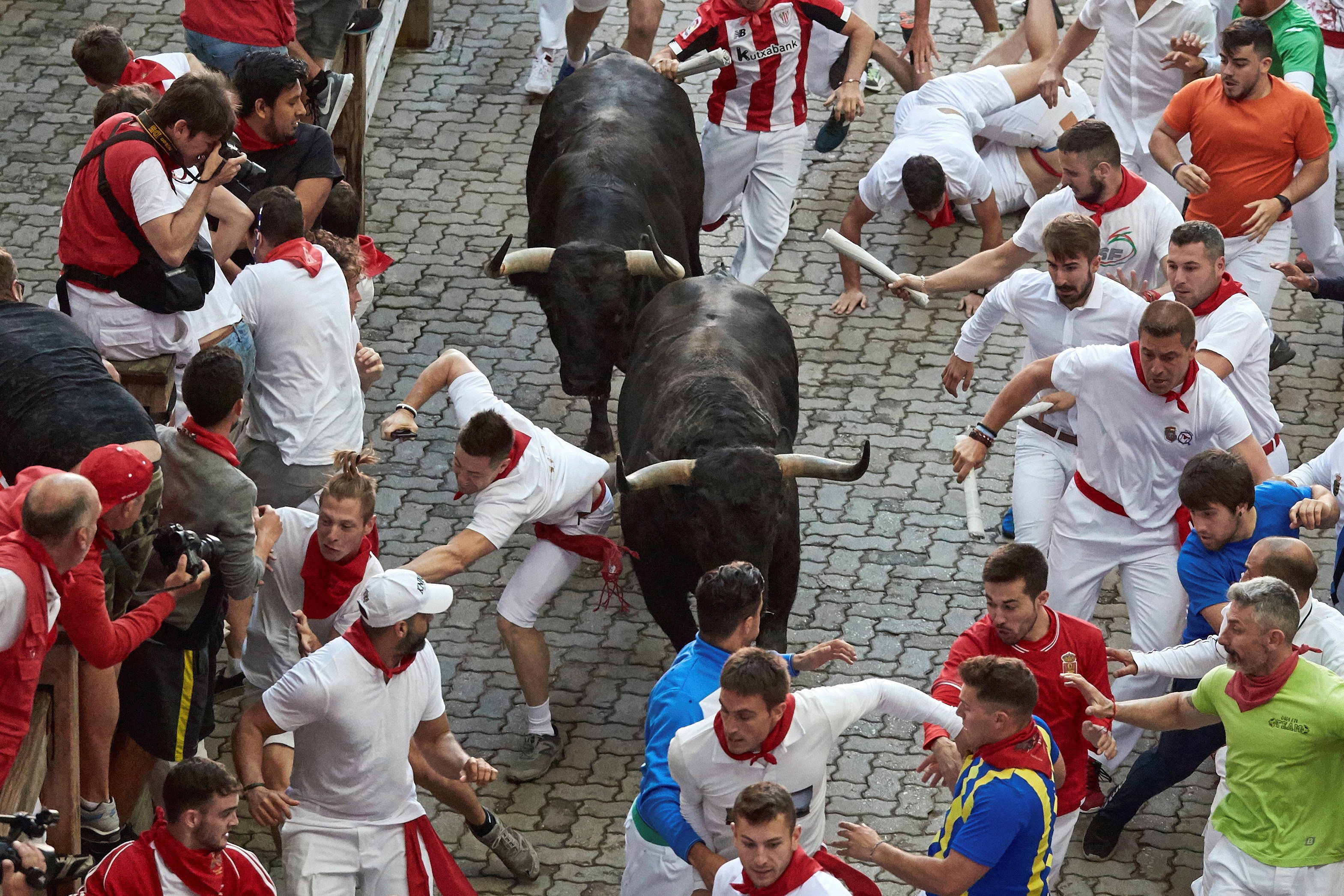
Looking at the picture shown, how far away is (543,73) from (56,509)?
328 inches

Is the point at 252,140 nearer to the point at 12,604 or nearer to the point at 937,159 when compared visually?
the point at 12,604

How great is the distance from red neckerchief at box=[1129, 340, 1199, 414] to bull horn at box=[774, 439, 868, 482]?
4.02 ft

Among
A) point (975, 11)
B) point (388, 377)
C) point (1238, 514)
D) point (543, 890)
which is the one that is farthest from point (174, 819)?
point (975, 11)

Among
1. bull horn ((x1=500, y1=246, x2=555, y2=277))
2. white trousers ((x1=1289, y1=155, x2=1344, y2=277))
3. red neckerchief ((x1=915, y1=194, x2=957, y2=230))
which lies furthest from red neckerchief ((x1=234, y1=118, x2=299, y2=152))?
white trousers ((x1=1289, y1=155, x2=1344, y2=277))

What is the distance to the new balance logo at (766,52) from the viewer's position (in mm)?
10539

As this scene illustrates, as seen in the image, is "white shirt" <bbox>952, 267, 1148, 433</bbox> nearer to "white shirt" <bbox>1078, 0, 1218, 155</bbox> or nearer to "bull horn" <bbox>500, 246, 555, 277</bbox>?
"bull horn" <bbox>500, 246, 555, 277</bbox>

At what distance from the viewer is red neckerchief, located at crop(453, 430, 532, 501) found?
746 centimetres

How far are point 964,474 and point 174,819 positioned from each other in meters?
3.80

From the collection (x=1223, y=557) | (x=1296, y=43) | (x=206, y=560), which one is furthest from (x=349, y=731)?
(x=1296, y=43)

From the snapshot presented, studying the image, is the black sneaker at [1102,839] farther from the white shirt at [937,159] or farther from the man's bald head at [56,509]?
the white shirt at [937,159]

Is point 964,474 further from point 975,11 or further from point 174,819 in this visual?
point 975,11

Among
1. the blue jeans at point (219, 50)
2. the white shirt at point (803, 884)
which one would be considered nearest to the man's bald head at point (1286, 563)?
the white shirt at point (803, 884)

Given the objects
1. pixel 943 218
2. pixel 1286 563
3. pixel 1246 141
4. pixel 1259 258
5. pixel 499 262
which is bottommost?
pixel 943 218

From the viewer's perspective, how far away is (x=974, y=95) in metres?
11.2
